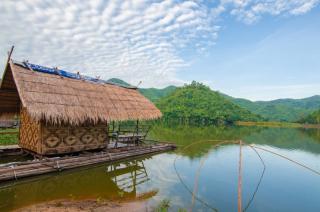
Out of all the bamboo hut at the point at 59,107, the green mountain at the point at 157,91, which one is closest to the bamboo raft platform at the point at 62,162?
the bamboo hut at the point at 59,107

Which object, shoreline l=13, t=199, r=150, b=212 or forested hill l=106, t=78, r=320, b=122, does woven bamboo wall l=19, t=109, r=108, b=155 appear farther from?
forested hill l=106, t=78, r=320, b=122

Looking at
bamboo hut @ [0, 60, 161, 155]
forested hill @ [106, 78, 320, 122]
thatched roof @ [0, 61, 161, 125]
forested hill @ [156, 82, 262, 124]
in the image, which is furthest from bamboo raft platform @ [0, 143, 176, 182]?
forested hill @ [106, 78, 320, 122]

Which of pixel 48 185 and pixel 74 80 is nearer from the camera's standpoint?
pixel 48 185

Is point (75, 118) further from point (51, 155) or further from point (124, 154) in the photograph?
point (124, 154)

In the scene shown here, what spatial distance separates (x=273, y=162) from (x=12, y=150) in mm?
14277

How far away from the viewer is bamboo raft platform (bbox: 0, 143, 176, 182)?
25.6 ft

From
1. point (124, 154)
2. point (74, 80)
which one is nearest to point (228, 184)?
point (124, 154)

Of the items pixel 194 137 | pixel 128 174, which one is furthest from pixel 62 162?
pixel 194 137

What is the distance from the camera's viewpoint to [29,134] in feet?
34.5

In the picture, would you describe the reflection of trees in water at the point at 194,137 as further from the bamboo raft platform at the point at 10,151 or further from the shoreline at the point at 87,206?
the bamboo raft platform at the point at 10,151

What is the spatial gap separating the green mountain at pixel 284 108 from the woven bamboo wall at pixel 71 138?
2924 inches

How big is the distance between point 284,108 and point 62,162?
9417 cm

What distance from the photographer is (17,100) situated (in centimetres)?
1155

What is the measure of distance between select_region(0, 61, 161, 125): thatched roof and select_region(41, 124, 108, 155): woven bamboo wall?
451mm
